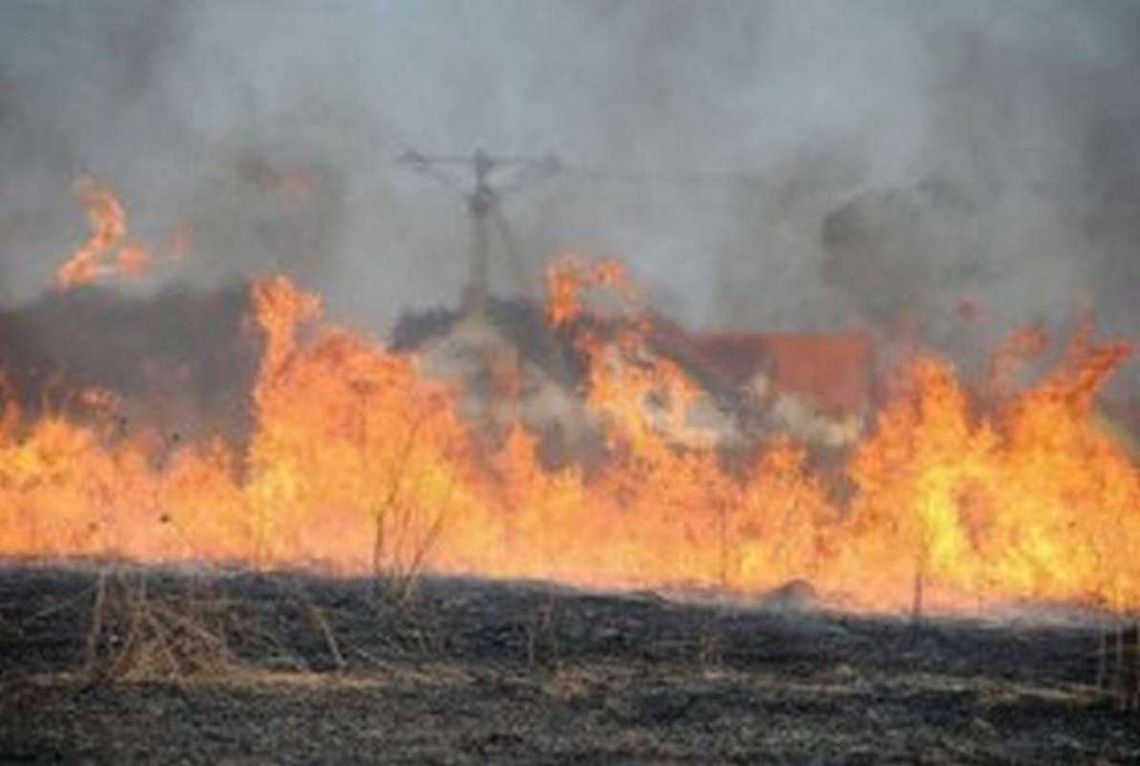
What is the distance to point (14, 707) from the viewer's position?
12617 millimetres

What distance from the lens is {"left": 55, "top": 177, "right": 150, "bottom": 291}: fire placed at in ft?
120

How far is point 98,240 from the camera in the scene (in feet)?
121

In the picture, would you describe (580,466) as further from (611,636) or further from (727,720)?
(727,720)

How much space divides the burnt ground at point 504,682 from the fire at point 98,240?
1756 cm

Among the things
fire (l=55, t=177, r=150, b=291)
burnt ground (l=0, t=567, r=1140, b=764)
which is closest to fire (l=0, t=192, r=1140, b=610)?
fire (l=55, t=177, r=150, b=291)

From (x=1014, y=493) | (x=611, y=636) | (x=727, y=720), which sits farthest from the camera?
(x=1014, y=493)

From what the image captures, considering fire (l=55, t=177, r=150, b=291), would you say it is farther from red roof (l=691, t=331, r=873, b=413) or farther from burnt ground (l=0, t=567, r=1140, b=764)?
burnt ground (l=0, t=567, r=1140, b=764)

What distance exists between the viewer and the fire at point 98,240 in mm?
36656

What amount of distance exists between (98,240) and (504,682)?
25.0m

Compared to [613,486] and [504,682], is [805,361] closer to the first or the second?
[613,486]

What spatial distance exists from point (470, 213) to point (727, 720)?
29.0 metres

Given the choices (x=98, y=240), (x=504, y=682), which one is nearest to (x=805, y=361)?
(x=98, y=240)

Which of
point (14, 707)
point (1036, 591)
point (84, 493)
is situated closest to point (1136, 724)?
point (14, 707)

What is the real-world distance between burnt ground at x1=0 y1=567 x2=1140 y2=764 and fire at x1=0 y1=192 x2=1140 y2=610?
5.85 meters
